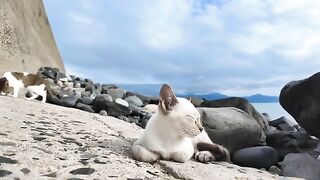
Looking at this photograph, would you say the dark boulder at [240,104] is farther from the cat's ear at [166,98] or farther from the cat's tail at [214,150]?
the cat's ear at [166,98]

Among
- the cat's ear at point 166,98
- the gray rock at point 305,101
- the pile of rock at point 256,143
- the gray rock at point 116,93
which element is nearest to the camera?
the cat's ear at point 166,98

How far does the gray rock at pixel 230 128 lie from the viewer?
414 cm

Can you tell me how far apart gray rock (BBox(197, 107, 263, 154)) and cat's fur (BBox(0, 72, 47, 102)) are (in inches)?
100

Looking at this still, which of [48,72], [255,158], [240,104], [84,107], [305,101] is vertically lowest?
[255,158]

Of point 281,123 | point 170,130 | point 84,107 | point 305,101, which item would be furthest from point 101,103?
point 170,130

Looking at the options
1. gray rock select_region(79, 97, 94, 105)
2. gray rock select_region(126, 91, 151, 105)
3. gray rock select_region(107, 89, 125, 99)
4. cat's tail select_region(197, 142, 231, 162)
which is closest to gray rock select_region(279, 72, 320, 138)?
cat's tail select_region(197, 142, 231, 162)

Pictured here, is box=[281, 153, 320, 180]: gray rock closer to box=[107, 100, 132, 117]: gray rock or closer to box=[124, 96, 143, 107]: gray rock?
box=[107, 100, 132, 117]: gray rock

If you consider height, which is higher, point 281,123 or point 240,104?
point 240,104

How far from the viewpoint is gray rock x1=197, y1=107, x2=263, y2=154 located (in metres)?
4.14

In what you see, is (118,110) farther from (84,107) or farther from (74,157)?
(74,157)

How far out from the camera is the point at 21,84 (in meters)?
5.99

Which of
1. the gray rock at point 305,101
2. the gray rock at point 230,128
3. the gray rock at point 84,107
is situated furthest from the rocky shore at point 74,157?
the gray rock at point 84,107

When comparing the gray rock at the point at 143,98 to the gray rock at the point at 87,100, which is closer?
the gray rock at the point at 87,100

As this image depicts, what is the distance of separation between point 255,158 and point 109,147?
→ 1656mm
